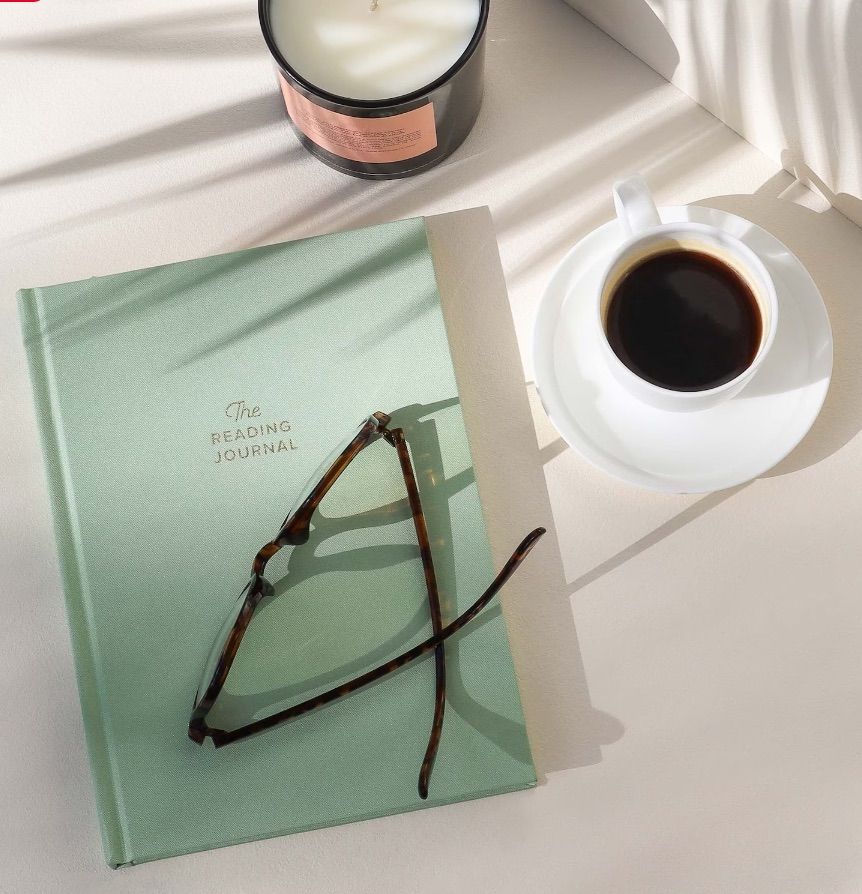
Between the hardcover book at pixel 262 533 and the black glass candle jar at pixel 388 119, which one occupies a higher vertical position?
the black glass candle jar at pixel 388 119

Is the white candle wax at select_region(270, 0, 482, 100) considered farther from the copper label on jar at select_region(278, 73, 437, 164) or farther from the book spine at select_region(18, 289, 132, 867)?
the book spine at select_region(18, 289, 132, 867)

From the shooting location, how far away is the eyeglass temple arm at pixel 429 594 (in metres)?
0.53

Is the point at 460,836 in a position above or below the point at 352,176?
below

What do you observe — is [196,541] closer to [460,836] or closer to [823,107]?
[460,836]

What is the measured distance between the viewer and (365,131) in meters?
0.52

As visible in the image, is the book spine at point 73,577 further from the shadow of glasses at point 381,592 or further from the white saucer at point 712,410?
the white saucer at point 712,410

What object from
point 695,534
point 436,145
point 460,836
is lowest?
point 460,836

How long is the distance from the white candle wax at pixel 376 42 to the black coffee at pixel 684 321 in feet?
0.53

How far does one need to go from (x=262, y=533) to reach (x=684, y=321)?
265 mm

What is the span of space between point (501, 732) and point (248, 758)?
0.47ft

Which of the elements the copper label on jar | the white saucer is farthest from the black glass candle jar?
the white saucer

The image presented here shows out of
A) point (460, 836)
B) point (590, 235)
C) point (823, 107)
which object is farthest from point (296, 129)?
point (460, 836)

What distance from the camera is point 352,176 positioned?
589mm

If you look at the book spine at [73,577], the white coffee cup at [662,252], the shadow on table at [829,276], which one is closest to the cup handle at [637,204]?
the white coffee cup at [662,252]
